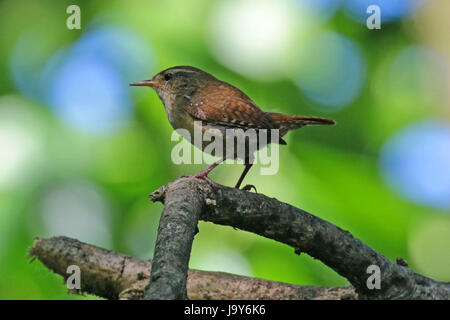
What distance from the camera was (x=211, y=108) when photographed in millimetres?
4430

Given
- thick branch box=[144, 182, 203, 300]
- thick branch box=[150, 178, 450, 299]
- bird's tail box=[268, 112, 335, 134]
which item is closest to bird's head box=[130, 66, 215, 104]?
bird's tail box=[268, 112, 335, 134]

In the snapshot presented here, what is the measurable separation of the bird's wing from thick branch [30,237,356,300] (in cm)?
111

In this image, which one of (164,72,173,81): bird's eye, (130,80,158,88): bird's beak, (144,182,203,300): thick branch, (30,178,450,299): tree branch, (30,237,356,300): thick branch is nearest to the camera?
(144,182,203,300): thick branch

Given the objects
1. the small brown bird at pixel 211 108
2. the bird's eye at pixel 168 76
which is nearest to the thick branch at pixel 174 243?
the small brown bird at pixel 211 108

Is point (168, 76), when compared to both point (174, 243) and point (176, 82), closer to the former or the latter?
point (176, 82)

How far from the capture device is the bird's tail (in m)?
4.27

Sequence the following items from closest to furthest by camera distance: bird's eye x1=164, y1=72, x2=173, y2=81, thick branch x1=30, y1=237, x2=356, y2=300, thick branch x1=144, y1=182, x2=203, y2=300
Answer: thick branch x1=144, y1=182, x2=203, y2=300
thick branch x1=30, y1=237, x2=356, y2=300
bird's eye x1=164, y1=72, x2=173, y2=81

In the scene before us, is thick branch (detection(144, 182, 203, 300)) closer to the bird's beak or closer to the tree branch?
the tree branch

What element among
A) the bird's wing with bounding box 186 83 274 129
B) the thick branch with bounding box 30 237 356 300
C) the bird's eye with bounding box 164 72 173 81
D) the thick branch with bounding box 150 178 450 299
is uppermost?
the bird's eye with bounding box 164 72 173 81

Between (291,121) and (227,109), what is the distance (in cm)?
44

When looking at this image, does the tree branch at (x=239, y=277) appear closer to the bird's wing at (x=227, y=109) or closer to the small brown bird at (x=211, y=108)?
the small brown bird at (x=211, y=108)

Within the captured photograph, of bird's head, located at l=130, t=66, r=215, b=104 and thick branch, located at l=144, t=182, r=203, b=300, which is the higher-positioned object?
bird's head, located at l=130, t=66, r=215, b=104

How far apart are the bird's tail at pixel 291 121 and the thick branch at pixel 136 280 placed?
3.84 ft
